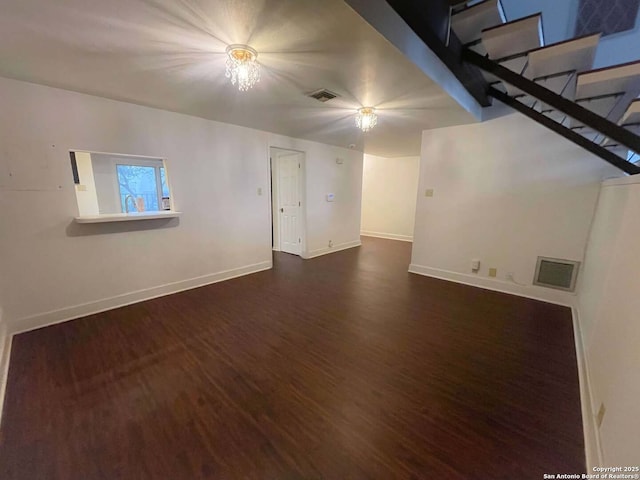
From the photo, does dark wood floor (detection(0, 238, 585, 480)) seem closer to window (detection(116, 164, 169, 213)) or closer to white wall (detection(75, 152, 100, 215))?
white wall (detection(75, 152, 100, 215))

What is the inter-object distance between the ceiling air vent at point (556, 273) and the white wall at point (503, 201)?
0.24 feet

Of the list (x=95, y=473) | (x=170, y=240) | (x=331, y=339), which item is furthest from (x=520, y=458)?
(x=170, y=240)

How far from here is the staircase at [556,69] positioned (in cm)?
169

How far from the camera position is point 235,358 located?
2170 millimetres

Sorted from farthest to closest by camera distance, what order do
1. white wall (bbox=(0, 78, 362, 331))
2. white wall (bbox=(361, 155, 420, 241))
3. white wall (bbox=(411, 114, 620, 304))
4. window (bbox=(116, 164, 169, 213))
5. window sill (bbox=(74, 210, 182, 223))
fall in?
white wall (bbox=(361, 155, 420, 241)) < window (bbox=(116, 164, 169, 213)) < white wall (bbox=(411, 114, 620, 304)) < window sill (bbox=(74, 210, 182, 223)) < white wall (bbox=(0, 78, 362, 331))

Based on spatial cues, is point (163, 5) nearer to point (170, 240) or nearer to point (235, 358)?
point (235, 358)

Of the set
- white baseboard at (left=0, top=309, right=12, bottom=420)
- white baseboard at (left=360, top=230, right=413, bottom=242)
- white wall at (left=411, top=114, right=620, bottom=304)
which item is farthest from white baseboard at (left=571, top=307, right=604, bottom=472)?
white baseboard at (left=360, top=230, right=413, bottom=242)

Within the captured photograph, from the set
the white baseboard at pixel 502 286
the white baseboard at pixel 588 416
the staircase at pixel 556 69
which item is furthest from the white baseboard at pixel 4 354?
the white baseboard at pixel 502 286

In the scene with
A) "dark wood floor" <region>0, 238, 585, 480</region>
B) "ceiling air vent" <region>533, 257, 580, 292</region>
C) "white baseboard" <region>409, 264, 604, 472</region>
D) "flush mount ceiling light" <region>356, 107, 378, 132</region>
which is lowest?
"dark wood floor" <region>0, 238, 585, 480</region>

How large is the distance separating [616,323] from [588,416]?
599 mm

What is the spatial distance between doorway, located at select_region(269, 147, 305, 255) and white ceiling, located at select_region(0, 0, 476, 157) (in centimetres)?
197

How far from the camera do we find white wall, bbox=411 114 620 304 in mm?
3152

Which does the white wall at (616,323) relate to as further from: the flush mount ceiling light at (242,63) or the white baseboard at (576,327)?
the flush mount ceiling light at (242,63)

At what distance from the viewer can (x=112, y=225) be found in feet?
9.74
